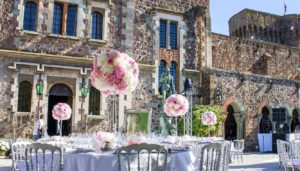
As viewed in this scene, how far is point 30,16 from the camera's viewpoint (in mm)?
13969

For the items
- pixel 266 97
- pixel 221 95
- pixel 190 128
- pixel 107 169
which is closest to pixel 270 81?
pixel 266 97

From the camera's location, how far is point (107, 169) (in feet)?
13.1

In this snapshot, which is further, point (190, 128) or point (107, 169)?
point (190, 128)

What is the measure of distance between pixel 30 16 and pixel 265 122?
43.8ft

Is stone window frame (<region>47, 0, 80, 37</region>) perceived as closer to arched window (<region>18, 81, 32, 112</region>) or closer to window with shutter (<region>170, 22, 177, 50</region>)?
arched window (<region>18, 81, 32, 112</region>)

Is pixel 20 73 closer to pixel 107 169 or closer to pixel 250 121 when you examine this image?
pixel 107 169

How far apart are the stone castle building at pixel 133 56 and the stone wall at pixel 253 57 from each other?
6cm

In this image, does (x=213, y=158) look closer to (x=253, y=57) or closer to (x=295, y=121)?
(x=253, y=57)

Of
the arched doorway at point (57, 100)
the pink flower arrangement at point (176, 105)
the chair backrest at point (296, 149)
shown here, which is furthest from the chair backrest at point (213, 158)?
the arched doorway at point (57, 100)

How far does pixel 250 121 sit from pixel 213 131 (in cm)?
318

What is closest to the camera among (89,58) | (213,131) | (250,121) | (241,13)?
(89,58)

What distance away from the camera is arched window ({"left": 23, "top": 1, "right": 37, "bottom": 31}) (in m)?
13.9

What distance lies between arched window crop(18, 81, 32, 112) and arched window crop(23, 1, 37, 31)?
232cm

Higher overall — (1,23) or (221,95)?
(1,23)
